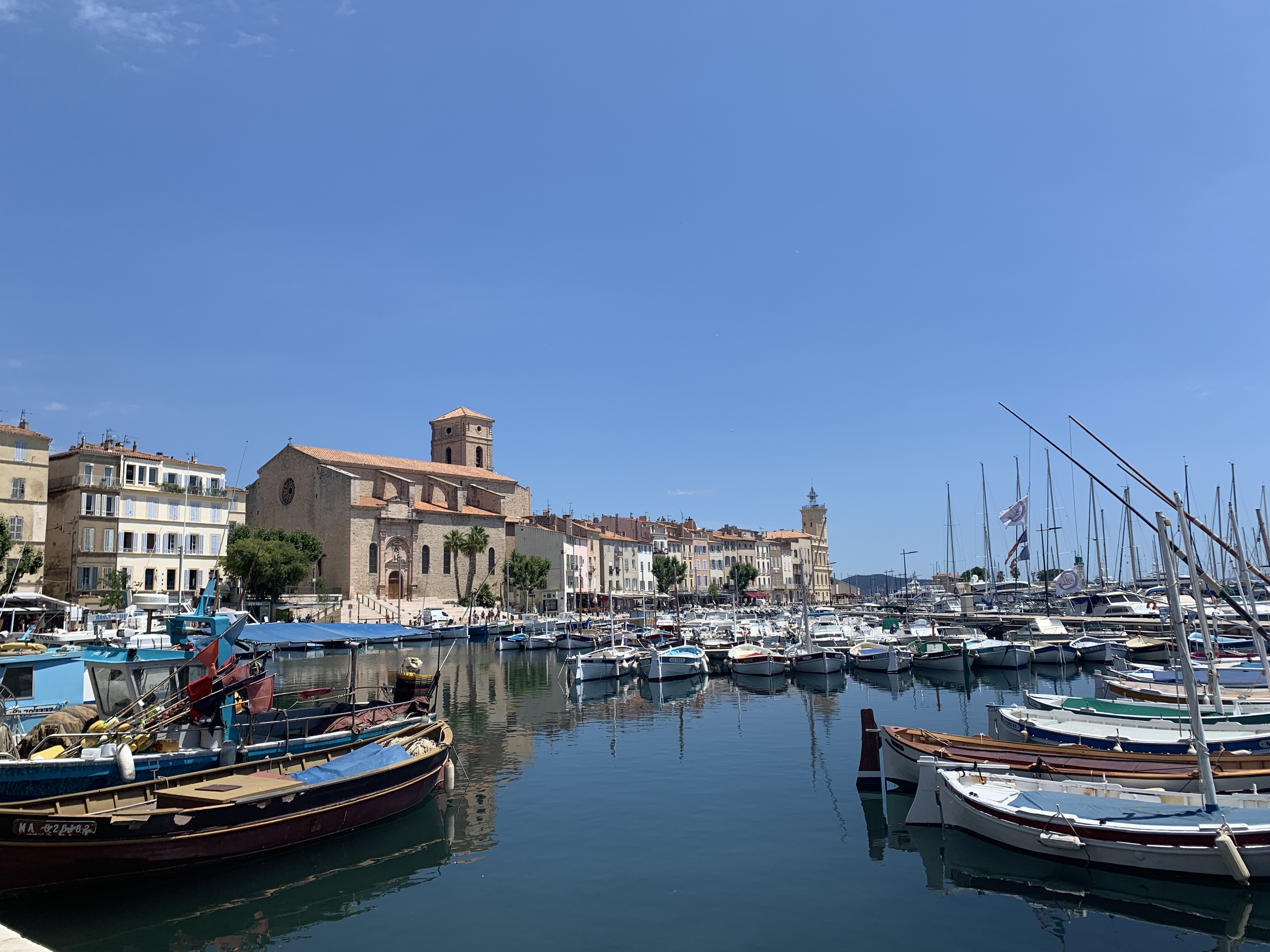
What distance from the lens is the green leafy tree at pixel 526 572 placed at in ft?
278

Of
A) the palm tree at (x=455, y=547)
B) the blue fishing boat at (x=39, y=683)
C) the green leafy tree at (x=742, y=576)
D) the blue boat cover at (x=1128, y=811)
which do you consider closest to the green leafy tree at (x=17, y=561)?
the blue fishing boat at (x=39, y=683)

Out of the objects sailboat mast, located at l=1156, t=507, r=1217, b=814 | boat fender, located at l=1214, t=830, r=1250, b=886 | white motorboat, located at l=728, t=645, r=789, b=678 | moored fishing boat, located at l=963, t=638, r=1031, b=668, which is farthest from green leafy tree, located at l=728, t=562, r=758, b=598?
boat fender, located at l=1214, t=830, r=1250, b=886

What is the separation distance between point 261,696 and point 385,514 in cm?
6177

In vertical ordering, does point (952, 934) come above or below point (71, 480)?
below

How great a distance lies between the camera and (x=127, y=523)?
5628cm

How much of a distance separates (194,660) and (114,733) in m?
2.20

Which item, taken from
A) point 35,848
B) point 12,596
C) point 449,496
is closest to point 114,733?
point 35,848

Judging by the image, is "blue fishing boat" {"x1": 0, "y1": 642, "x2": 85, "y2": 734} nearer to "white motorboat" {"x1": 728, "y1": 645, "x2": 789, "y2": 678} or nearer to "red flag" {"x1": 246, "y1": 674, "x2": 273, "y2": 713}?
"red flag" {"x1": 246, "y1": 674, "x2": 273, "y2": 713}

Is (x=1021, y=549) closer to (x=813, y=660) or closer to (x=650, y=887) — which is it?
(x=813, y=660)

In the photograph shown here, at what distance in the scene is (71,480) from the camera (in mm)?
55312

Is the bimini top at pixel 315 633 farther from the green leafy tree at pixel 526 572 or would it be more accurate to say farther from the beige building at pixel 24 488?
the green leafy tree at pixel 526 572

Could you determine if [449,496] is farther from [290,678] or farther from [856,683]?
[856,683]

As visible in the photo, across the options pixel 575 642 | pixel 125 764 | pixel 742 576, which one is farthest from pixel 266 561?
pixel 742 576

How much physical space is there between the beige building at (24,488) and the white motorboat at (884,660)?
47.2 m
